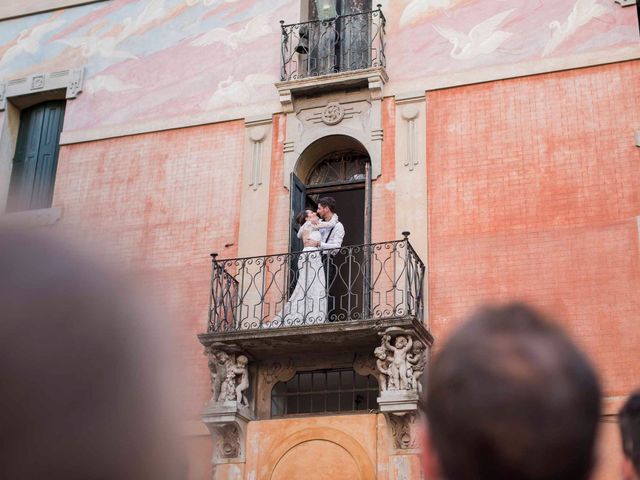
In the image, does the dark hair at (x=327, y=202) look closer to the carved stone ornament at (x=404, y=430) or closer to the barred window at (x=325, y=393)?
the barred window at (x=325, y=393)

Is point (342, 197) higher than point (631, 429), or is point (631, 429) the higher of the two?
point (342, 197)

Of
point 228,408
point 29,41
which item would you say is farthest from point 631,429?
point 29,41

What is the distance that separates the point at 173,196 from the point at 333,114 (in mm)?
2820

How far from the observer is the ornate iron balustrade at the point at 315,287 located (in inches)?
478

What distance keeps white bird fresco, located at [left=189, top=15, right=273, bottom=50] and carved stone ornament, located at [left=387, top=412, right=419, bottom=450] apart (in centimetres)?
671

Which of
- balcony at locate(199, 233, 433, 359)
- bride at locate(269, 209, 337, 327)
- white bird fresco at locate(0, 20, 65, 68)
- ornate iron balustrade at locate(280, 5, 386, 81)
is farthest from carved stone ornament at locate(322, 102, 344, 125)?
white bird fresco at locate(0, 20, 65, 68)

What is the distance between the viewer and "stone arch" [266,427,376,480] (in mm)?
11641

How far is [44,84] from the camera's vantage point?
52.0 ft

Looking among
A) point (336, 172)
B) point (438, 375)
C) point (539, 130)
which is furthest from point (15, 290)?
point (336, 172)

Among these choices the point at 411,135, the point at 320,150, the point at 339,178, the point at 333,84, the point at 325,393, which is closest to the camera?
the point at 325,393

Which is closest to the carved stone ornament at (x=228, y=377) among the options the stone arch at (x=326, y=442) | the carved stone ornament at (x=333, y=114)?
the stone arch at (x=326, y=442)

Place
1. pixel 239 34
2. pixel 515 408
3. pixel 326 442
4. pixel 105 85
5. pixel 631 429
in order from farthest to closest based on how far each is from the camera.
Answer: pixel 105 85, pixel 239 34, pixel 326 442, pixel 631 429, pixel 515 408

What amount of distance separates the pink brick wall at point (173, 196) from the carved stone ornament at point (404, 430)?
9.26ft

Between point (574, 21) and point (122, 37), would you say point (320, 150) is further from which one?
point (122, 37)
